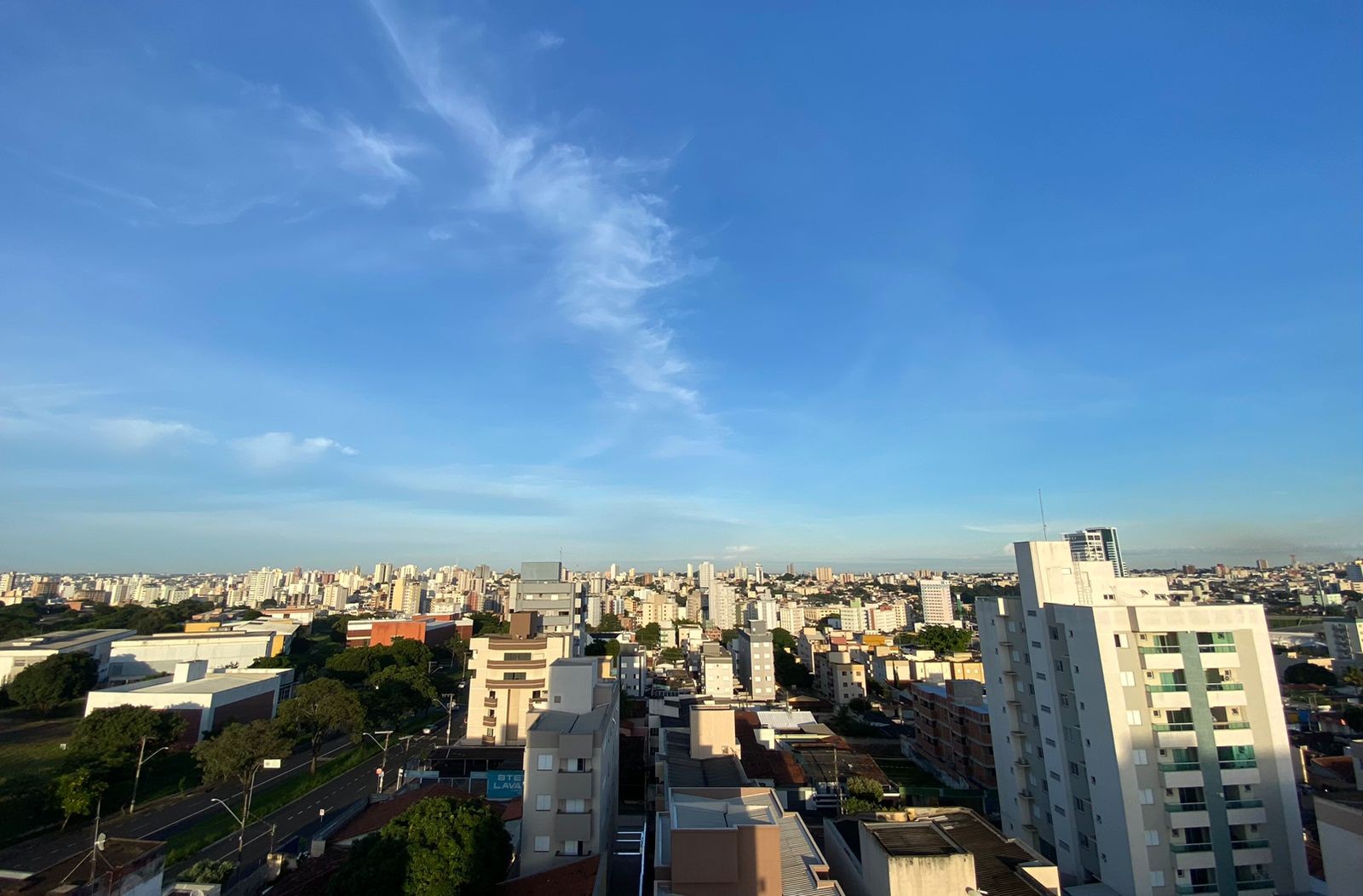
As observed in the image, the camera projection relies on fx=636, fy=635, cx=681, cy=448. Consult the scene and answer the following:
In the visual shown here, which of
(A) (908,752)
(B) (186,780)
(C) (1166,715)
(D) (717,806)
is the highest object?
(C) (1166,715)

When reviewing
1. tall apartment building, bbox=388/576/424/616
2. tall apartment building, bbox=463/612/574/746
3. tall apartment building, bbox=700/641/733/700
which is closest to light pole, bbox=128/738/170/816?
tall apartment building, bbox=463/612/574/746

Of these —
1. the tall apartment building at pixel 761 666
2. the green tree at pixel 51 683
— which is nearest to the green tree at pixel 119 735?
the green tree at pixel 51 683

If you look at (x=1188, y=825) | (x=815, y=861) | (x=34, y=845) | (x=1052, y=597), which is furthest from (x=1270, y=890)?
(x=34, y=845)

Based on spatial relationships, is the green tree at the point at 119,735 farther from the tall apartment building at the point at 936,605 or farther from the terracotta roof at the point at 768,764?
the tall apartment building at the point at 936,605

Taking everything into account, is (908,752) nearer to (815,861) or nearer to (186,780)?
(815,861)

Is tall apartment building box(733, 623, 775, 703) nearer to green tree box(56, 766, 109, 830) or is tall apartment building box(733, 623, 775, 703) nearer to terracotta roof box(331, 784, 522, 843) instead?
terracotta roof box(331, 784, 522, 843)

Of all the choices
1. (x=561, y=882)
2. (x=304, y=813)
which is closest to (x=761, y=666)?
(x=304, y=813)
